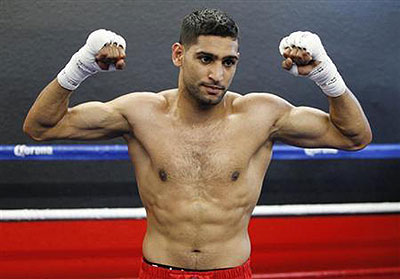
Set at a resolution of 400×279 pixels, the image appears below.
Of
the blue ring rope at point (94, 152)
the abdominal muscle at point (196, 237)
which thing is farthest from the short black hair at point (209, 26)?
the blue ring rope at point (94, 152)

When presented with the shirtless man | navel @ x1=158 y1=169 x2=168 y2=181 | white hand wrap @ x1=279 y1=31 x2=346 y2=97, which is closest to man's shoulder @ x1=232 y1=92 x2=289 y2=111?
the shirtless man

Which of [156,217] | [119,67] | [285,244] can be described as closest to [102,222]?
[285,244]

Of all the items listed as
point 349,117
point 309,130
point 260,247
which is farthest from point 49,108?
point 260,247

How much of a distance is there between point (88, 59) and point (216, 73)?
366 mm

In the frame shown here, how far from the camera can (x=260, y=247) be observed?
2.89m

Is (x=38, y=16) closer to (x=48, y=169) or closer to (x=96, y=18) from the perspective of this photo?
(x=96, y=18)

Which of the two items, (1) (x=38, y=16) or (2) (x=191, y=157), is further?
(1) (x=38, y=16)

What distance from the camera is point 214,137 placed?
166 cm

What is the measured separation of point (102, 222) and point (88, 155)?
0.53m

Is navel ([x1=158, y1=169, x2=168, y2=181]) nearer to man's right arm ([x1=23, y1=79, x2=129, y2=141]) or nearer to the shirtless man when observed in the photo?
the shirtless man

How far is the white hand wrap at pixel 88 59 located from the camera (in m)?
1.54

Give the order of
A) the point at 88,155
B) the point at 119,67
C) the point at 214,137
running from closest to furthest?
the point at 119,67 < the point at 214,137 < the point at 88,155

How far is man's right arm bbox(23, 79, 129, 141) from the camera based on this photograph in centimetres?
161

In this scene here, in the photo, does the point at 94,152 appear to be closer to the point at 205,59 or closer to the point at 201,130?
the point at 201,130
